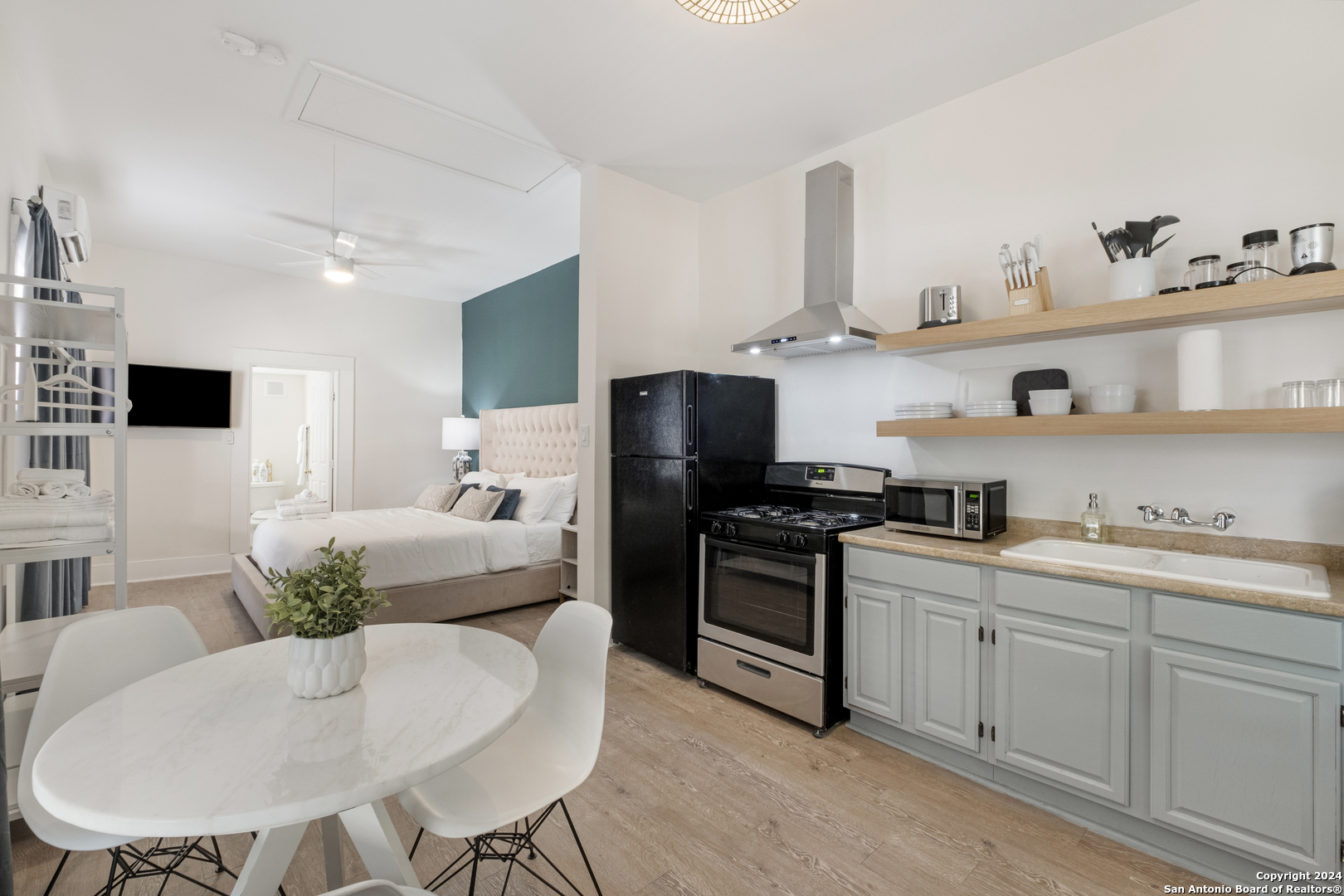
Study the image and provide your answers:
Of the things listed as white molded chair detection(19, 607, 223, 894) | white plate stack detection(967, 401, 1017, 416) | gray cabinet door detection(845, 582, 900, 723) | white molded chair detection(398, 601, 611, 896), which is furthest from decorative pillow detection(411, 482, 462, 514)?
white plate stack detection(967, 401, 1017, 416)

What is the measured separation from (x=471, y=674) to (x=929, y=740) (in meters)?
1.92

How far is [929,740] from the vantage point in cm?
242

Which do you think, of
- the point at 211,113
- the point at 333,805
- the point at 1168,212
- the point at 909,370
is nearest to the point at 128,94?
the point at 211,113

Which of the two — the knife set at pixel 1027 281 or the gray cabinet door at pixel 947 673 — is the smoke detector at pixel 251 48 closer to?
the knife set at pixel 1027 281

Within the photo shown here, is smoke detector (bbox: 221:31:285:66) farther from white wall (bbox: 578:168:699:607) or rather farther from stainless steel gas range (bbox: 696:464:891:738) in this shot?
stainless steel gas range (bbox: 696:464:891:738)

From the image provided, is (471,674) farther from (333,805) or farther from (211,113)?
(211,113)

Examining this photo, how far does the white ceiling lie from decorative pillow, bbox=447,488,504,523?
2171mm

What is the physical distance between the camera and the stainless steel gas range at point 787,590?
2623 millimetres

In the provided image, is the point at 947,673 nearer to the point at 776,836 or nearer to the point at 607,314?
the point at 776,836

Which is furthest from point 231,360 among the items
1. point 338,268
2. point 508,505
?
point 508,505

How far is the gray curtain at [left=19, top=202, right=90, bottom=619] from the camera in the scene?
295cm

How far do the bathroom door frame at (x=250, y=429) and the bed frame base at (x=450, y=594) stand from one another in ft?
3.65

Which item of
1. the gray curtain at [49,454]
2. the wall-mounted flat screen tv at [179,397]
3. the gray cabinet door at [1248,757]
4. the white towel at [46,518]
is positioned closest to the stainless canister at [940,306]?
the gray cabinet door at [1248,757]

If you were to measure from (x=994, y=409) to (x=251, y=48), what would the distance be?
338 cm
